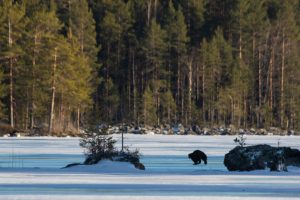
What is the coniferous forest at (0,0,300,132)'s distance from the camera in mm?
69125

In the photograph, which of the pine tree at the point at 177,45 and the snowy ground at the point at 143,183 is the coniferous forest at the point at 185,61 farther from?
the snowy ground at the point at 143,183

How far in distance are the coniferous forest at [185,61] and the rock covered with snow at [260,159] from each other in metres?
40.6

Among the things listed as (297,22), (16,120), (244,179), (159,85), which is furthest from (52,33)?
(244,179)

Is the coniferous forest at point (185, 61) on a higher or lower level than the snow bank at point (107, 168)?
higher

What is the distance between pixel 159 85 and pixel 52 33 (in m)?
17.5

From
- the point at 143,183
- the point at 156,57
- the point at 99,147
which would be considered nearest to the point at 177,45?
the point at 156,57

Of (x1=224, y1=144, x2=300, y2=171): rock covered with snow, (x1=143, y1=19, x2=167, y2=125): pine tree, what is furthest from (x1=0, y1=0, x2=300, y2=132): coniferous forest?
(x1=224, y1=144, x2=300, y2=171): rock covered with snow

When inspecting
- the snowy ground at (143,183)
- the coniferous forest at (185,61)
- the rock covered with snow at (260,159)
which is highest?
the coniferous forest at (185,61)

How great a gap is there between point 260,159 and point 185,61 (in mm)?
57629

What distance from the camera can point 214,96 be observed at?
73.2 metres

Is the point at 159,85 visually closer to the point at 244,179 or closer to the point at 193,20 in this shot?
the point at 193,20

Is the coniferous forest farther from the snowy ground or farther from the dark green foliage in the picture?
the snowy ground

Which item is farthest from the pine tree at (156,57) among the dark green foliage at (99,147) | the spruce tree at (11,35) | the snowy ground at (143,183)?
the snowy ground at (143,183)

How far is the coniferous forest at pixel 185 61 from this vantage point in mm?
69125
